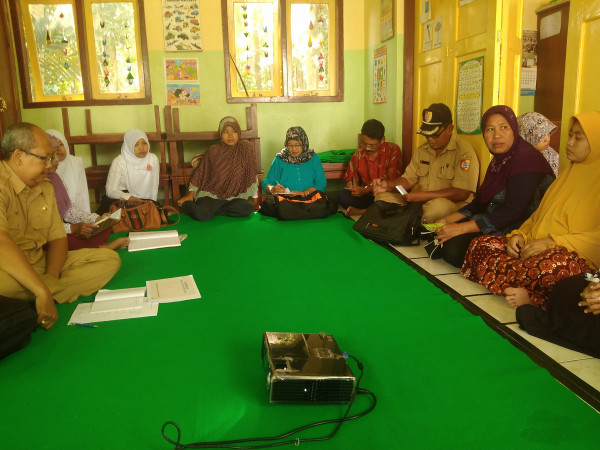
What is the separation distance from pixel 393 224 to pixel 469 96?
1187 mm

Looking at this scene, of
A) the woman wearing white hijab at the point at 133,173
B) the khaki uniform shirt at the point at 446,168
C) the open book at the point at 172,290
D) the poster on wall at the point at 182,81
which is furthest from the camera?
the poster on wall at the point at 182,81

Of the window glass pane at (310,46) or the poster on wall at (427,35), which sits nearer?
the poster on wall at (427,35)

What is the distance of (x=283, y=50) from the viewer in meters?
5.55

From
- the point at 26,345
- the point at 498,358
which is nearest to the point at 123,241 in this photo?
the point at 26,345

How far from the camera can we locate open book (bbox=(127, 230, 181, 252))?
344cm

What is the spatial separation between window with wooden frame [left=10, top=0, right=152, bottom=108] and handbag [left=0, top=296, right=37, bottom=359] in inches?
155

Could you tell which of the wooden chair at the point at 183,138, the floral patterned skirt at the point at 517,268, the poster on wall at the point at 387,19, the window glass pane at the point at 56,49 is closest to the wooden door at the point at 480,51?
the poster on wall at the point at 387,19

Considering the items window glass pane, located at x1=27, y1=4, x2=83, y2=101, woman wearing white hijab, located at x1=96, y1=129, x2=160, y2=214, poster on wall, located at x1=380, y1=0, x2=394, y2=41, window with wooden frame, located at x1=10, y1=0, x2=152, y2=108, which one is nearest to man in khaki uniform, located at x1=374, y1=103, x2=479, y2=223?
poster on wall, located at x1=380, y1=0, x2=394, y2=41

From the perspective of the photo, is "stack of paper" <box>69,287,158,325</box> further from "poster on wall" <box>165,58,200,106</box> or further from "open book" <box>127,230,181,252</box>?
"poster on wall" <box>165,58,200,106</box>

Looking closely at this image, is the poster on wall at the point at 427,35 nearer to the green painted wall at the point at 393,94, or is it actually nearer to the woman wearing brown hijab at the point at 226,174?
the green painted wall at the point at 393,94

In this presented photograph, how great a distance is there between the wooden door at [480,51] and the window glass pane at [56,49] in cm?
366

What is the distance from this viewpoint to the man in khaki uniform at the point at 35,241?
2.08 m

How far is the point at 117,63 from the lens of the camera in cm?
541

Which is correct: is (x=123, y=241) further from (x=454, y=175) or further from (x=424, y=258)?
(x=454, y=175)
